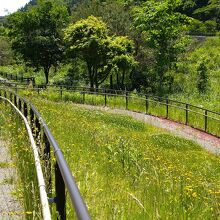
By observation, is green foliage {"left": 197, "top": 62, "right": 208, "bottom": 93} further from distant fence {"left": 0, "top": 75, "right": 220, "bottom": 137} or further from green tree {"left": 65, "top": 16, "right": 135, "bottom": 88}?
distant fence {"left": 0, "top": 75, "right": 220, "bottom": 137}

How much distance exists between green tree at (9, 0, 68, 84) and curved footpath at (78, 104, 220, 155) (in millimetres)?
13077

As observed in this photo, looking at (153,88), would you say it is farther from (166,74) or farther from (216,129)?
(216,129)

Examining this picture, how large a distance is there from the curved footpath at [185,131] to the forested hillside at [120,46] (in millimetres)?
7259

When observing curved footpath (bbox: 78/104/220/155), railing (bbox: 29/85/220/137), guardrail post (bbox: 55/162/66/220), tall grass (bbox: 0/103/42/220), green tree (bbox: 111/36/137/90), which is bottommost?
curved footpath (bbox: 78/104/220/155)

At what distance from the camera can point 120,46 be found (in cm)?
3081

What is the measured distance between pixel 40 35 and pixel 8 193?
103 ft

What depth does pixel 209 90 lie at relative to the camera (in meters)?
32.6

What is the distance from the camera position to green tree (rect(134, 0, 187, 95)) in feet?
103

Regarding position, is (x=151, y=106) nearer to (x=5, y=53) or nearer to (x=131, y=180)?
(x=131, y=180)

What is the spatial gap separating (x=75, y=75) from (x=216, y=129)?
2226 centimetres

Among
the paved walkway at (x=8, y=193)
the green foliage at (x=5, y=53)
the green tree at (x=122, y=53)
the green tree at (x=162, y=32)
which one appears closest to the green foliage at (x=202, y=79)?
the green tree at (x=162, y=32)

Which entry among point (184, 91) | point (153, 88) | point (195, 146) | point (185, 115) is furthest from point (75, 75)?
point (195, 146)

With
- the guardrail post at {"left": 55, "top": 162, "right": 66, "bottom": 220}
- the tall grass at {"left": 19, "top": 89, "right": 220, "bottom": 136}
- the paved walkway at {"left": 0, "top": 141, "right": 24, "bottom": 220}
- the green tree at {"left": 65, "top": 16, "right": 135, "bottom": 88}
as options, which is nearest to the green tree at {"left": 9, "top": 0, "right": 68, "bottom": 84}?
the green tree at {"left": 65, "top": 16, "right": 135, "bottom": 88}

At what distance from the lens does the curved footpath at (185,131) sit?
647 inches
